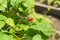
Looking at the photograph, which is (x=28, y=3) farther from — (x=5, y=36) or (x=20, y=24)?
(x=5, y=36)

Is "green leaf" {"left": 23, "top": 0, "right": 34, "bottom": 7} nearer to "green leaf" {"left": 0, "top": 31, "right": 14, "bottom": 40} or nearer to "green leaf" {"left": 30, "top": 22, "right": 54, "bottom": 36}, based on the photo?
"green leaf" {"left": 30, "top": 22, "right": 54, "bottom": 36}

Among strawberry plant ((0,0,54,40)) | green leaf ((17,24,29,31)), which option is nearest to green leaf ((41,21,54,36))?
strawberry plant ((0,0,54,40))

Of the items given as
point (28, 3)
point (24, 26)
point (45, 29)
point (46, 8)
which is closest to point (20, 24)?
point (24, 26)

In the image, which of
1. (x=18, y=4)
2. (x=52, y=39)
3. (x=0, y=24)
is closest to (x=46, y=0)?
(x=52, y=39)

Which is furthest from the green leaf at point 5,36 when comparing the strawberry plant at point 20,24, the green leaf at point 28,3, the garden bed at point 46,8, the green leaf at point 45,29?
the garden bed at point 46,8

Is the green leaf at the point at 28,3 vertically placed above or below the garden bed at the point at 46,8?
below

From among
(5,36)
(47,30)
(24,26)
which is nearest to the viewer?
(5,36)

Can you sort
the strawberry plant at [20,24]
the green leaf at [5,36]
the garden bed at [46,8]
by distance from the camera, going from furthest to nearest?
1. the garden bed at [46,8]
2. the strawberry plant at [20,24]
3. the green leaf at [5,36]

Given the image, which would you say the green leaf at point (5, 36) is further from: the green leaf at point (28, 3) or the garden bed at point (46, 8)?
the garden bed at point (46, 8)
